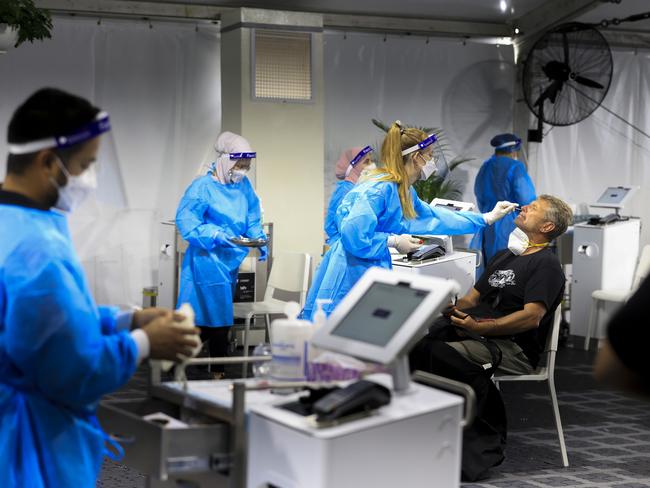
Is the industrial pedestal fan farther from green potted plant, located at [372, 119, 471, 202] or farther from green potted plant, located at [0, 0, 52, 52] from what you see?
green potted plant, located at [0, 0, 52, 52]

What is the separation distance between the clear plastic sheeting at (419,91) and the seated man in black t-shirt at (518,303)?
11.4ft

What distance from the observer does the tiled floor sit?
3.65 metres

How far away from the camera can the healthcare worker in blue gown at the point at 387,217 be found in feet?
12.6

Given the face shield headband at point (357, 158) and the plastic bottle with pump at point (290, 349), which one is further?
the face shield headband at point (357, 158)

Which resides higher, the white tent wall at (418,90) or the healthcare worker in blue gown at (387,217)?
the white tent wall at (418,90)

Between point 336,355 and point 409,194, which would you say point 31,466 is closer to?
point 336,355

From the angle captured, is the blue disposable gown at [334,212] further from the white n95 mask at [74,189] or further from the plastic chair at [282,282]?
the white n95 mask at [74,189]

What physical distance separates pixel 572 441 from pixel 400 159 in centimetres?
156

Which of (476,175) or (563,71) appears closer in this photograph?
(563,71)

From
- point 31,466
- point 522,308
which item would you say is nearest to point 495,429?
point 522,308

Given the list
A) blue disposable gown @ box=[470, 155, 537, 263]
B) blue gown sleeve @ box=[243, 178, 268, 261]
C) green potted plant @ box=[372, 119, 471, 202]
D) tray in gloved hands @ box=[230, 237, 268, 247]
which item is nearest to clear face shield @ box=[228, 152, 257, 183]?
blue gown sleeve @ box=[243, 178, 268, 261]

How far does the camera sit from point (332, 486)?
176 cm

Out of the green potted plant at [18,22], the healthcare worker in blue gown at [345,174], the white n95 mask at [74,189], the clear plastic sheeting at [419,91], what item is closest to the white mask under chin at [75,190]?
the white n95 mask at [74,189]

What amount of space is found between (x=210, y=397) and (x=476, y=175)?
5.85 meters
